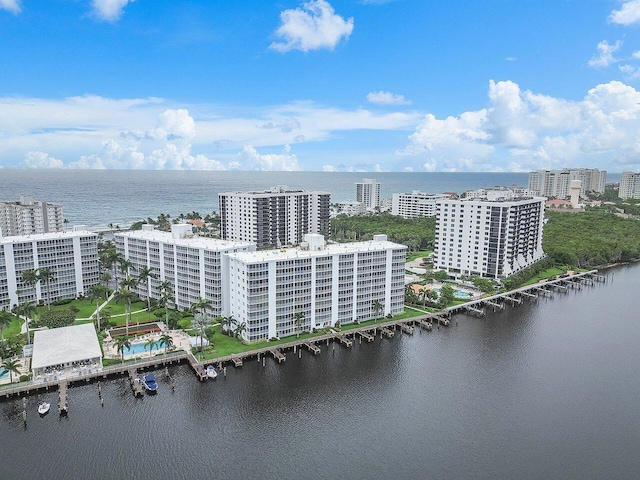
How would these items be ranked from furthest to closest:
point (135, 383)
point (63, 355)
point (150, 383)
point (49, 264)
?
point (49, 264) < point (63, 355) < point (135, 383) < point (150, 383)

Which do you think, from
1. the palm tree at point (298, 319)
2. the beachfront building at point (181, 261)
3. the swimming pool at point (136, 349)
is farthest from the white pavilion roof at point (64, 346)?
the palm tree at point (298, 319)

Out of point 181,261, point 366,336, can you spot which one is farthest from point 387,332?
point 181,261

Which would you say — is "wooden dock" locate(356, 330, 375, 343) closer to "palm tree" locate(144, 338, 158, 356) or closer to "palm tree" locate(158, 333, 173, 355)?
"palm tree" locate(158, 333, 173, 355)

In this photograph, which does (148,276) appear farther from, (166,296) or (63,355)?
(63,355)

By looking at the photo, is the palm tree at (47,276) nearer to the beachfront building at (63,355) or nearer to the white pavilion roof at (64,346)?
the white pavilion roof at (64,346)

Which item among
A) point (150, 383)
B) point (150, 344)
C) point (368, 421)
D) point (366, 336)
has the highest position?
point (150, 344)
